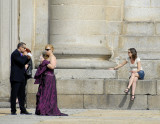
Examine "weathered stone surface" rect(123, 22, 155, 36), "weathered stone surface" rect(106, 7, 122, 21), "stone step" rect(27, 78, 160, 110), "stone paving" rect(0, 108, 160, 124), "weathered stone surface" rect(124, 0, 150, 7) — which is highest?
"weathered stone surface" rect(124, 0, 150, 7)

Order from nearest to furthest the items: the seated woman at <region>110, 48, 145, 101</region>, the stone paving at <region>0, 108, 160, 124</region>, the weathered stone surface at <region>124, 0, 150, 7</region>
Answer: the stone paving at <region>0, 108, 160, 124</region> → the seated woman at <region>110, 48, 145, 101</region> → the weathered stone surface at <region>124, 0, 150, 7</region>

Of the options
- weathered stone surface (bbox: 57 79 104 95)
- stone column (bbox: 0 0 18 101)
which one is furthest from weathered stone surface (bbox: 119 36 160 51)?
stone column (bbox: 0 0 18 101)

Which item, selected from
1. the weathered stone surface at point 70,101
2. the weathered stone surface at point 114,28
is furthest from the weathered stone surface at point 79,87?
the weathered stone surface at point 114,28

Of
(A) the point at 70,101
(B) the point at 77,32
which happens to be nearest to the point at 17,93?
(A) the point at 70,101

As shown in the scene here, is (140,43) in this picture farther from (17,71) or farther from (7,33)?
(17,71)

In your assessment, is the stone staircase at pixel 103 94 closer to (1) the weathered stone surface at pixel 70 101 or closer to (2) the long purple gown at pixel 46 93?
(1) the weathered stone surface at pixel 70 101

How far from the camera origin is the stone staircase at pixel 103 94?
56.9 ft

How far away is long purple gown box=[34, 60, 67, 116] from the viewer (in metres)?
15.4

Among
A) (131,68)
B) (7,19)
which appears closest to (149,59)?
(131,68)

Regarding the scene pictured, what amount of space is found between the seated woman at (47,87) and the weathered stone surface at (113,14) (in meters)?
3.75

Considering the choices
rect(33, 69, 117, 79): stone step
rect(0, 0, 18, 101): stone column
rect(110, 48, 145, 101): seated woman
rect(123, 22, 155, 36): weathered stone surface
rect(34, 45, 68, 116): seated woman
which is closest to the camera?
rect(34, 45, 68, 116): seated woman

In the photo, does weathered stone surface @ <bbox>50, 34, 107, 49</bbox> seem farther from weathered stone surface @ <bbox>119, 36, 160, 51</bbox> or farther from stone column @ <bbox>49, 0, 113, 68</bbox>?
weathered stone surface @ <bbox>119, 36, 160, 51</bbox>

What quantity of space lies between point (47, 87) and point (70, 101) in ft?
6.21

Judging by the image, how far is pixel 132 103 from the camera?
57.0 ft
